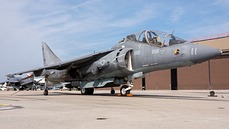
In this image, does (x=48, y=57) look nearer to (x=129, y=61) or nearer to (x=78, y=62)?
(x=78, y=62)

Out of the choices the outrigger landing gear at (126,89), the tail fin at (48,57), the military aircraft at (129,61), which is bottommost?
the outrigger landing gear at (126,89)

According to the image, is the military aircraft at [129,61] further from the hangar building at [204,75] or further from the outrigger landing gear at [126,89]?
the hangar building at [204,75]

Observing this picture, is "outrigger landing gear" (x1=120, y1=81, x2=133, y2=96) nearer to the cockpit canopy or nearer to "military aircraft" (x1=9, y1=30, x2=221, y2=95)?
"military aircraft" (x1=9, y1=30, x2=221, y2=95)

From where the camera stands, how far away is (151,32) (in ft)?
50.3

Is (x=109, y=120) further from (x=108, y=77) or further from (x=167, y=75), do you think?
(x=167, y=75)

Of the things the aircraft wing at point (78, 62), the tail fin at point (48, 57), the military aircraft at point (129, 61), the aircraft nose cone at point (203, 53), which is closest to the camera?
the aircraft nose cone at point (203, 53)

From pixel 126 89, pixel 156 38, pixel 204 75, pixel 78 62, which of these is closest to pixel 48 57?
pixel 78 62

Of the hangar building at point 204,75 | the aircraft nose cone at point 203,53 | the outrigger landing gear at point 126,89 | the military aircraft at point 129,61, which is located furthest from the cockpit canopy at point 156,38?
the hangar building at point 204,75

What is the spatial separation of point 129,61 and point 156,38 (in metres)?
2.34

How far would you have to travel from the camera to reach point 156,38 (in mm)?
15070

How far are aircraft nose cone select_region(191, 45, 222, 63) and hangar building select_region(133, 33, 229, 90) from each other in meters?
28.6

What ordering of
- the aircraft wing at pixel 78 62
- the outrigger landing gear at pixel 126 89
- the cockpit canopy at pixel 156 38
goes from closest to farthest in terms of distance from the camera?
the cockpit canopy at pixel 156 38 → the outrigger landing gear at pixel 126 89 → the aircraft wing at pixel 78 62

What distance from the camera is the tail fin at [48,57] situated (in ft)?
81.0

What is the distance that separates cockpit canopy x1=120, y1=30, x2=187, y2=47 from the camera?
1423cm
